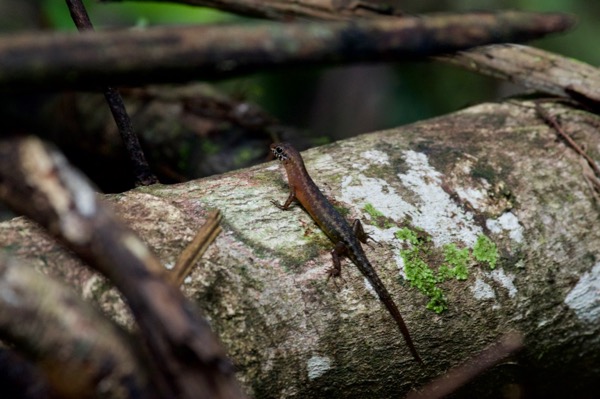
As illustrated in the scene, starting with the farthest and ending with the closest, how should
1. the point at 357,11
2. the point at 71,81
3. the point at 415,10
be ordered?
the point at 415,10 → the point at 357,11 → the point at 71,81

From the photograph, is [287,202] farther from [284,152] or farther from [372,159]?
[284,152]

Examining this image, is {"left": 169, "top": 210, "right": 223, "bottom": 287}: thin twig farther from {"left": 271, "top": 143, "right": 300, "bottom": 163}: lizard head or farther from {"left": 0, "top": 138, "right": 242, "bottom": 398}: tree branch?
{"left": 271, "top": 143, "right": 300, "bottom": 163}: lizard head

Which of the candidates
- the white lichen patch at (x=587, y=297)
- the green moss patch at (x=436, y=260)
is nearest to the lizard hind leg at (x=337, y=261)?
the green moss patch at (x=436, y=260)

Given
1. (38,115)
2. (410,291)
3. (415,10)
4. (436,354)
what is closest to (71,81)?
(410,291)

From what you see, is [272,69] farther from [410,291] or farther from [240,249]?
[410,291]

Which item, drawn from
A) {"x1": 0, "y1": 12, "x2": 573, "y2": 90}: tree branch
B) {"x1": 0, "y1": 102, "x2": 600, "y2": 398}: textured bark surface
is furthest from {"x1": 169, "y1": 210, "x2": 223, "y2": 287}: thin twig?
{"x1": 0, "y1": 12, "x2": 573, "y2": 90}: tree branch

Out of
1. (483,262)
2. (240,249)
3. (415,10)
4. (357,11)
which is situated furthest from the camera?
(415,10)
